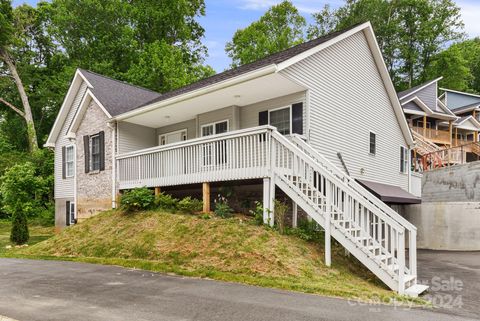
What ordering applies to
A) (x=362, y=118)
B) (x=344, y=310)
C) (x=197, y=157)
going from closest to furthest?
(x=344, y=310) < (x=197, y=157) < (x=362, y=118)

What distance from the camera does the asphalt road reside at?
5.06 metres

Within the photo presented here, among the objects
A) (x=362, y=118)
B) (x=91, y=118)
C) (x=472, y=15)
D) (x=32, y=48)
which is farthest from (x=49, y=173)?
(x=472, y=15)

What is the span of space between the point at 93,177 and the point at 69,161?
3606 millimetres

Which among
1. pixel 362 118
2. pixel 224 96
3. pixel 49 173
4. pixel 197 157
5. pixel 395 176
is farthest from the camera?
pixel 49 173

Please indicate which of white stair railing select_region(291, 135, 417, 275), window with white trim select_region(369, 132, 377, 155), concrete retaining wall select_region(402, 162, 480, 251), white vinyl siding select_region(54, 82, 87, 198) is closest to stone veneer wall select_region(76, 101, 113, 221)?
white vinyl siding select_region(54, 82, 87, 198)

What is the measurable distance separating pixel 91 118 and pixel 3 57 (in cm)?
2310

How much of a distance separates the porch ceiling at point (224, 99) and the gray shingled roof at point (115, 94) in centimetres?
168

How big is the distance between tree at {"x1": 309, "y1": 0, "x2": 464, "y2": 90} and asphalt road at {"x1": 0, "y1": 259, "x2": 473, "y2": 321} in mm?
41226

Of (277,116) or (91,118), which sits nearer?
(277,116)

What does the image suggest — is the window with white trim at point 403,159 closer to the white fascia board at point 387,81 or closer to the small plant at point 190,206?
the white fascia board at point 387,81

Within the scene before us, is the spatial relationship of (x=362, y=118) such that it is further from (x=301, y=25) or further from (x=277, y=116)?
(x=301, y=25)

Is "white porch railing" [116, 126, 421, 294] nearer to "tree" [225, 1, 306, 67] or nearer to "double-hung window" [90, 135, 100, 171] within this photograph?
"double-hung window" [90, 135, 100, 171]

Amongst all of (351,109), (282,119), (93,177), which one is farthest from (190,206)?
(351,109)

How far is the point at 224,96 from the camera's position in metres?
12.0
